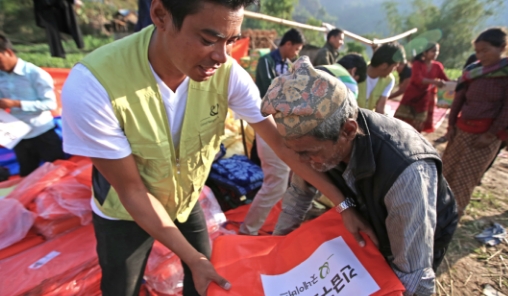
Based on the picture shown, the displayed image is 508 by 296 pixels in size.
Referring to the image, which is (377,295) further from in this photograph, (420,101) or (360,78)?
(420,101)

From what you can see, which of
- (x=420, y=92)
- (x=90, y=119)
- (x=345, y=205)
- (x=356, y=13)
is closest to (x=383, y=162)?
(x=345, y=205)

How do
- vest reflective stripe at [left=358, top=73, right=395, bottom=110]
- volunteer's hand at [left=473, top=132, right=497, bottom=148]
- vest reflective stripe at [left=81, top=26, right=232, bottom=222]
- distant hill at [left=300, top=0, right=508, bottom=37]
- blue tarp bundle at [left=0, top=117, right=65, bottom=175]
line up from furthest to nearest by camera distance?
distant hill at [left=300, top=0, right=508, bottom=37] < blue tarp bundle at [left=0, top=117, right=65, bottom=175] < vest reflective stripe at [left=358, top=73, right=395, bottom=110] < volunteer's hand at [left=473, top=132, right=497, bottom=148] < vest reflective stripe at [left=81, top=26, right=232, bottom=222]

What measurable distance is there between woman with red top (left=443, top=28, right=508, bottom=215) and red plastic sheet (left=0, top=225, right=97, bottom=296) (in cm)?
335

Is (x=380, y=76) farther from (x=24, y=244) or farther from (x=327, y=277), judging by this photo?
(x=24, y=244)

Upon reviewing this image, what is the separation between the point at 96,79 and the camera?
39.4 inches

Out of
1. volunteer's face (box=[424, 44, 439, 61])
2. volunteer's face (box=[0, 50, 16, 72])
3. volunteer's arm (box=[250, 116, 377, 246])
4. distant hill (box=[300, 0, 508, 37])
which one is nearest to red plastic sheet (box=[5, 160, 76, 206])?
volunteer's face (box=[0, 50, 16, 72])

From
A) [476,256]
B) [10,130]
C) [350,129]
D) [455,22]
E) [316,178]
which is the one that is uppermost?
[455,22]

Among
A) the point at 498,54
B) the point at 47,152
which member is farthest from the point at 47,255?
the point at 498,54

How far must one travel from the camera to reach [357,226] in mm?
1194

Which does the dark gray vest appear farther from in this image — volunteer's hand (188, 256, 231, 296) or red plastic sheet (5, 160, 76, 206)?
red plastic sheet (5, 160, 76, 206)

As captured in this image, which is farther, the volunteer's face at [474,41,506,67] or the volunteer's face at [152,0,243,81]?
the volunteer's face at [474,41,506,67]

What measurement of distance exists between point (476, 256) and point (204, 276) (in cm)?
275

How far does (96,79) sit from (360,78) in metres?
2.93

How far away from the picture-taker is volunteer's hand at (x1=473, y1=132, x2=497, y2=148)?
265 cm
